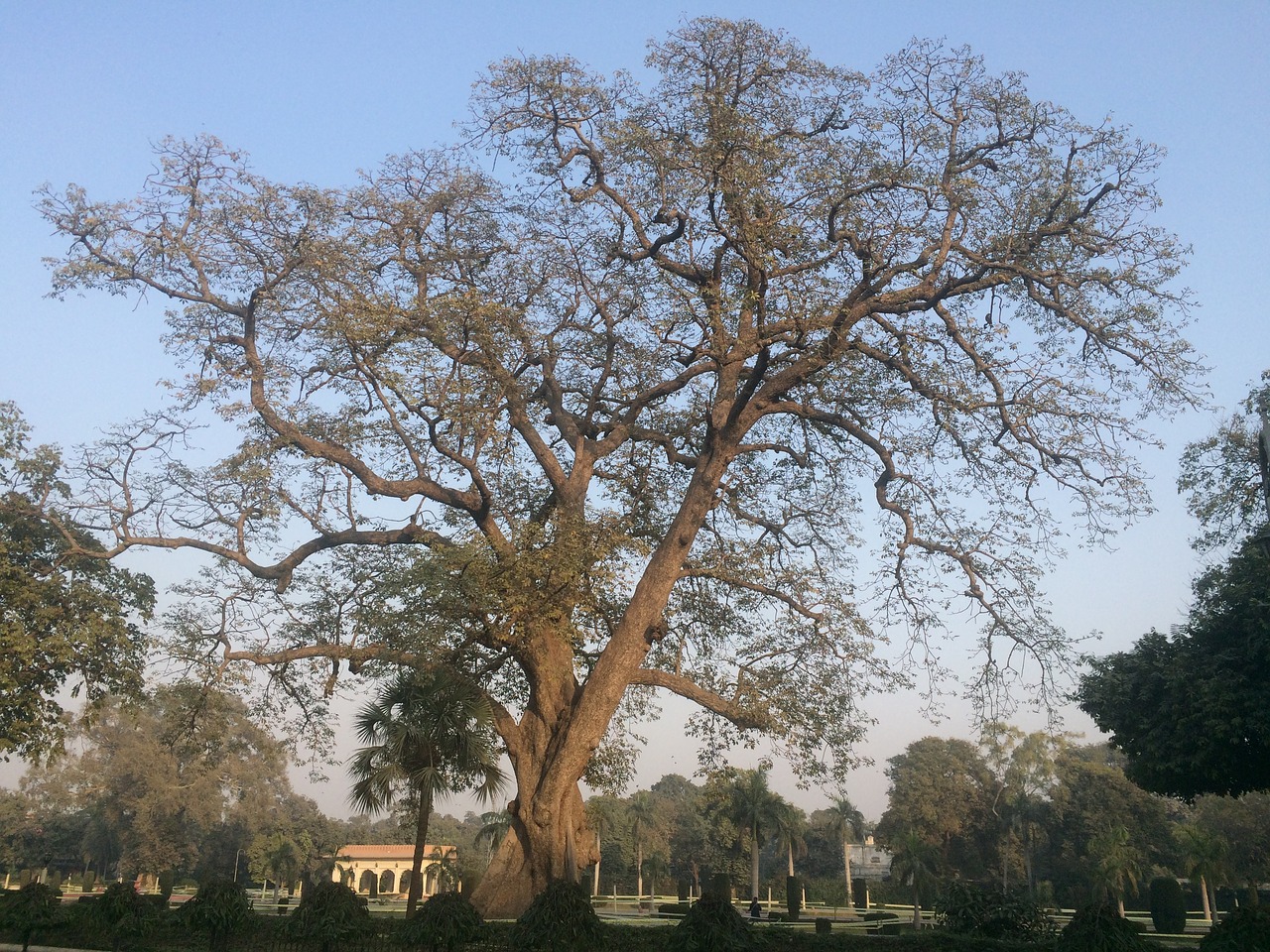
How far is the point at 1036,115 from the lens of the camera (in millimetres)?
15406

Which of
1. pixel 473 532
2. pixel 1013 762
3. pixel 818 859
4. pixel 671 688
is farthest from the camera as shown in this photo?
pixel 818 859

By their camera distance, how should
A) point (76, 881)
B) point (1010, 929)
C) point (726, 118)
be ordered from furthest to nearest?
point (76, 881)
point (726, 118)
point (1010, 929)

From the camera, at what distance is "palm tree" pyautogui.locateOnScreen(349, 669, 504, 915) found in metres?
16.7

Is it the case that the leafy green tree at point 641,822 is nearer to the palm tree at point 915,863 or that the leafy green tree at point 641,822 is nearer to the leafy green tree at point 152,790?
the palm tree at point 915,863

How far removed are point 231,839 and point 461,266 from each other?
58.1 m

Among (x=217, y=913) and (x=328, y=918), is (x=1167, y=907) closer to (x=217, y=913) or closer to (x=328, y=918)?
(x=328, y=918)

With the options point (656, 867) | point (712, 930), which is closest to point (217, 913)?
point (712, 930)

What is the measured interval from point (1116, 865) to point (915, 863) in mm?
8228

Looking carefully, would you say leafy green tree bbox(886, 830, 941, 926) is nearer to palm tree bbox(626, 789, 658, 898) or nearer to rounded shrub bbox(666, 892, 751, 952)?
palm tree bbox(626, 789, 658, 898)

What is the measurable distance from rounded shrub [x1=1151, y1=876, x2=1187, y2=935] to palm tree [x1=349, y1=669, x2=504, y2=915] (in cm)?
3046

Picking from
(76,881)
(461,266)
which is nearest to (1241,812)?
(461,266)

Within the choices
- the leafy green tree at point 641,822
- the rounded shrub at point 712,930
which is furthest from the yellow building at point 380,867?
the rounded shrub at point 712,930

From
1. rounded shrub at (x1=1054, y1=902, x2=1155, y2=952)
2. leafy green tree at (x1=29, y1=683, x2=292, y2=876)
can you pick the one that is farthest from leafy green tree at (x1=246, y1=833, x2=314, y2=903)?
rounded shrub at (x1=1054, y1=902, x2=1155, y2=952)

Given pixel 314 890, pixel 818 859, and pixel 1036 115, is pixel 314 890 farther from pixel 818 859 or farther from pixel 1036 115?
pixel 818 859
